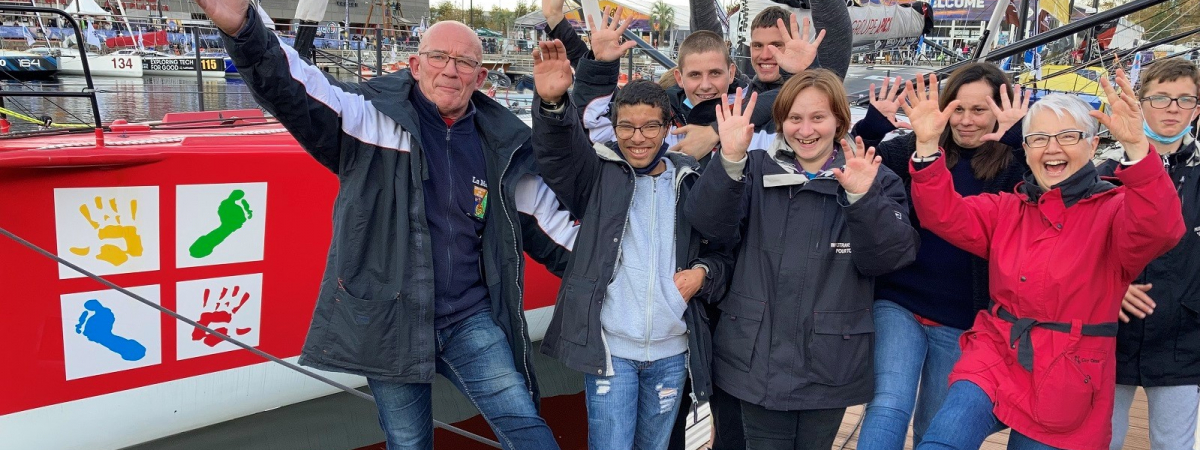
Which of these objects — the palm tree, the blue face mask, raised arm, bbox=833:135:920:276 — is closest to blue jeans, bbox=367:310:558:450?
raised arm, bbox=833:135:920:276

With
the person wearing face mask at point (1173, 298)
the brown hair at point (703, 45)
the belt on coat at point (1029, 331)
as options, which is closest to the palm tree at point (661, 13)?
the brown hair at point (703, 45)

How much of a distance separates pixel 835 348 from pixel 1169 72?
4.73 feet

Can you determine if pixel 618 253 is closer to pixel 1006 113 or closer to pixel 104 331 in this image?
pixel 1006 113

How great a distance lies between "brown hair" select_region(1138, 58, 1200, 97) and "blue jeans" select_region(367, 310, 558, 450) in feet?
7.28

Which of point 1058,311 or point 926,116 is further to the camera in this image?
point 926,116

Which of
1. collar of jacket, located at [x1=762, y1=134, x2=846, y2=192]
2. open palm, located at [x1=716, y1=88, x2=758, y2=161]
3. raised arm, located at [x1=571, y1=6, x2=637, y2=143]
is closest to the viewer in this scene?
open palm, located at [x1=716, y1=88, x2=758, y2=161]

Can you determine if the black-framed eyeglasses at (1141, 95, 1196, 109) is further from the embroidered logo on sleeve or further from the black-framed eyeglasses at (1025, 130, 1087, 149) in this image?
the embroidered logo on sleeve

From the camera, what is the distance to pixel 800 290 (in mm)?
2420

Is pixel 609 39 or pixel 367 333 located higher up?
pixel 609 39

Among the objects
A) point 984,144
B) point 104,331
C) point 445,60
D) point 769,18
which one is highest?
point 769,18

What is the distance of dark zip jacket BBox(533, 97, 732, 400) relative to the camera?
2473 mm

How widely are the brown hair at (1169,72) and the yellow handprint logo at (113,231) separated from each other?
3.70m

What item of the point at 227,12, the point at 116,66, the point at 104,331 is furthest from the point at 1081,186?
the point at 116,66

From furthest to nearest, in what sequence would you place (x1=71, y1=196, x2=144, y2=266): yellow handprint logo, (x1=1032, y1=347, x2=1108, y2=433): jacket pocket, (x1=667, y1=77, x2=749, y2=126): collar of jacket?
(x1=71, y1=196, x2=144, y2=266): yellow handprint logo → (x1=667, y1=77, x2=749, y2=126): collar of jacket → (x1=1032, y1=347, x2=1108, y2=433): jacket pocket
